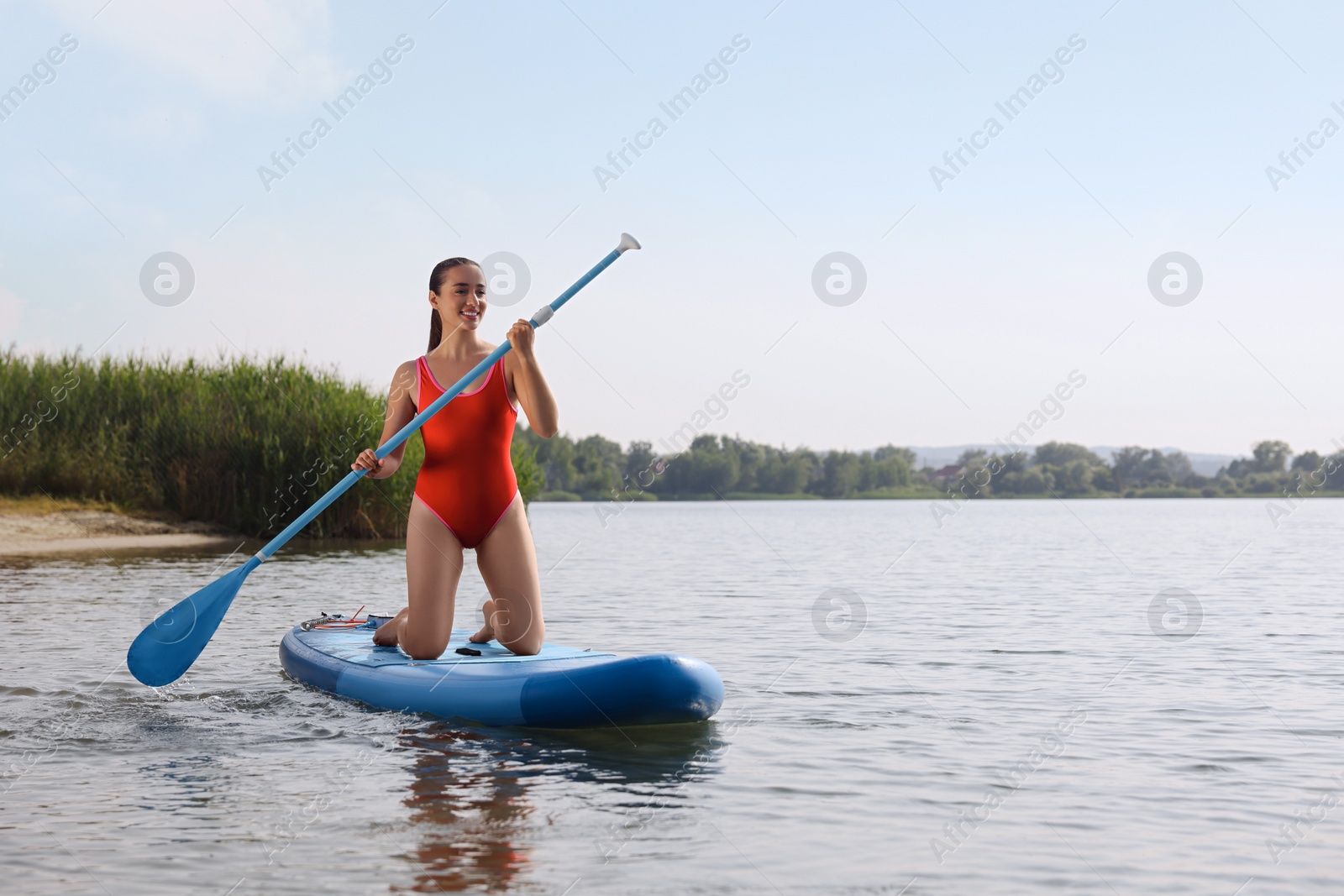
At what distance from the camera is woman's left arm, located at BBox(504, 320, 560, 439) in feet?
18.0

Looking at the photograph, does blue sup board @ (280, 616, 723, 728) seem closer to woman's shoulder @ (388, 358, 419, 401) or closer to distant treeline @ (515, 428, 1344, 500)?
woman's shoulder @ (388, 358, 419, 401)

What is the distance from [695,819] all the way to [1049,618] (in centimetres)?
791

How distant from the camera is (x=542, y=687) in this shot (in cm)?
545

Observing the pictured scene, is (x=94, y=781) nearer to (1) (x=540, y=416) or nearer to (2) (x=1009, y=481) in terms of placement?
(1) (x=540, y=416)

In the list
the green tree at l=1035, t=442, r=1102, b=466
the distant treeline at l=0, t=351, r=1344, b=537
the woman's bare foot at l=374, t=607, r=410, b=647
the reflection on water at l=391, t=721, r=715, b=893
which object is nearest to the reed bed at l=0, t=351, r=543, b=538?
the distant treeline at l=0, t=351, r=1344, b=537

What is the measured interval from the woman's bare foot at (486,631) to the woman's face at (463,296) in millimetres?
1430

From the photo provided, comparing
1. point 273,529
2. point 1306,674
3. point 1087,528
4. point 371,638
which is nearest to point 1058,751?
point 1306,674

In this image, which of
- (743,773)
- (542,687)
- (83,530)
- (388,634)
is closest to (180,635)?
(388,634)

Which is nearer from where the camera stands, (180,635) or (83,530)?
(180,635)

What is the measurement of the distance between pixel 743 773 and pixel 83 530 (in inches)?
677

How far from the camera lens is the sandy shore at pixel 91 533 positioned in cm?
1819

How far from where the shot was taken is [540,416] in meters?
5.71

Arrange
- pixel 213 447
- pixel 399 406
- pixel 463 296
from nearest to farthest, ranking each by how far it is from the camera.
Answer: pixel 463 296
pixel 399 406
pixel 213 447

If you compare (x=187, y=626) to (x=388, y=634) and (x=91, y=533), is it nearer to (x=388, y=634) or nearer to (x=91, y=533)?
(x=388, y=634)
